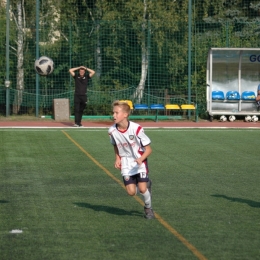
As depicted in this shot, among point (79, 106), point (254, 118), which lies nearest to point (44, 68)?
point (79, 106)

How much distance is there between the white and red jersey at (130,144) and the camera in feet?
32.7

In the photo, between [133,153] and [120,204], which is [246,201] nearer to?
[120,204]

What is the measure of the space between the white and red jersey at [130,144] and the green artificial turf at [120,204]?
64cm

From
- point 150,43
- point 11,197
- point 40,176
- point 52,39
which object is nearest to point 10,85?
point 52,39

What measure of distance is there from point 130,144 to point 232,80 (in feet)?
75.3

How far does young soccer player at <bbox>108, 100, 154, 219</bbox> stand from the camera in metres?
9.96

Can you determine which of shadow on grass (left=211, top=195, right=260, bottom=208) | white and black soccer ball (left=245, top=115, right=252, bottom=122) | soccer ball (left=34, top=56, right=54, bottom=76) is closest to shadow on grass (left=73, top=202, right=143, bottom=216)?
shadow on grass (left=211, top=195, right=260, bottom=208)

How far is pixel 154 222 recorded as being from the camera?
9891 mm

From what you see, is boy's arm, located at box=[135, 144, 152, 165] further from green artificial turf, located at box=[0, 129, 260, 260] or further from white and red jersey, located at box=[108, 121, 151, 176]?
green artificial turf, located at box=[0, 129, 260, 260]

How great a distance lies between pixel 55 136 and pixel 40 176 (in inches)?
360

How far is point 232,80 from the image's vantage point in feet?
107

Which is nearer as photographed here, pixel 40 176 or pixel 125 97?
pixel 40 176

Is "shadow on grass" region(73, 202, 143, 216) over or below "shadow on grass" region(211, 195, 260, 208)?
over

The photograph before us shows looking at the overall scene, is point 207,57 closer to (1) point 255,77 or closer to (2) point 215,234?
(1) point 255,77
